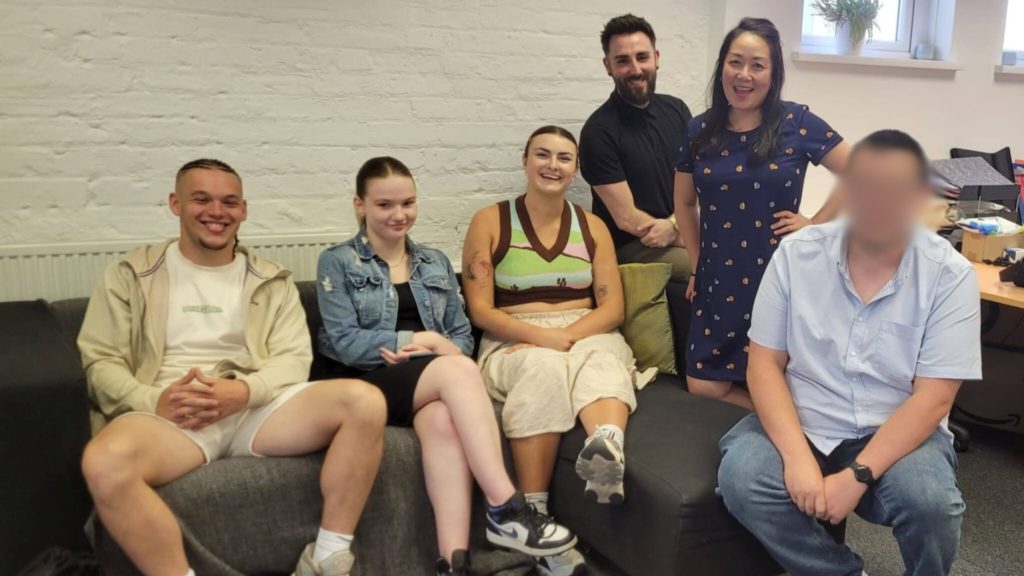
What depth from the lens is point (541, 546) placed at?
1868 millimetres

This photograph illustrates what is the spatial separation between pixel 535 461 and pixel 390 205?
30.8 inches

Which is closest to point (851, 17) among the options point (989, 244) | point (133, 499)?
point (989, 244)

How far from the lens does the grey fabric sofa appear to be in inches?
69.2

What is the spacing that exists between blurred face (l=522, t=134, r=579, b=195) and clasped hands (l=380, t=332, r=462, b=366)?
0.55 m

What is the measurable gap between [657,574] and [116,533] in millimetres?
1130

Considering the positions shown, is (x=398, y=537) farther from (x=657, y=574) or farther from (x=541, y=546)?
(x=657, y=574)

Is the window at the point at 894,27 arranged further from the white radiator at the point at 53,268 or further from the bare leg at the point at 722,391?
the white radiator at the point at 53,268

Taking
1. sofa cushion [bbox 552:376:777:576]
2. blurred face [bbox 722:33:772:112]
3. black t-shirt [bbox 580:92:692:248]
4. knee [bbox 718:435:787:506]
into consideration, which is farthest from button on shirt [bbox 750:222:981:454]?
black t-shirt [bbox 580:92:692:248]

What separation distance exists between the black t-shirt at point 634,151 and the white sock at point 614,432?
962 mm

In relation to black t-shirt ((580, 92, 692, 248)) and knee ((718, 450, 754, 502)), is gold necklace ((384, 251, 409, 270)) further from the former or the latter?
knee ((718, 450, 754, 502))

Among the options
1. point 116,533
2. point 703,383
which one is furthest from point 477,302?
point 116,533

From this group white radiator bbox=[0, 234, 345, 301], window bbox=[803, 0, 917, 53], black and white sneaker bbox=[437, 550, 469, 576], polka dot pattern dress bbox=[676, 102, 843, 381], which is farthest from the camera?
window bbox=[803, 0, 917, 53]

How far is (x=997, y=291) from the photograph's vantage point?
2283 millimetres

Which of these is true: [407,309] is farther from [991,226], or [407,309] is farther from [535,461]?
[991,226]
